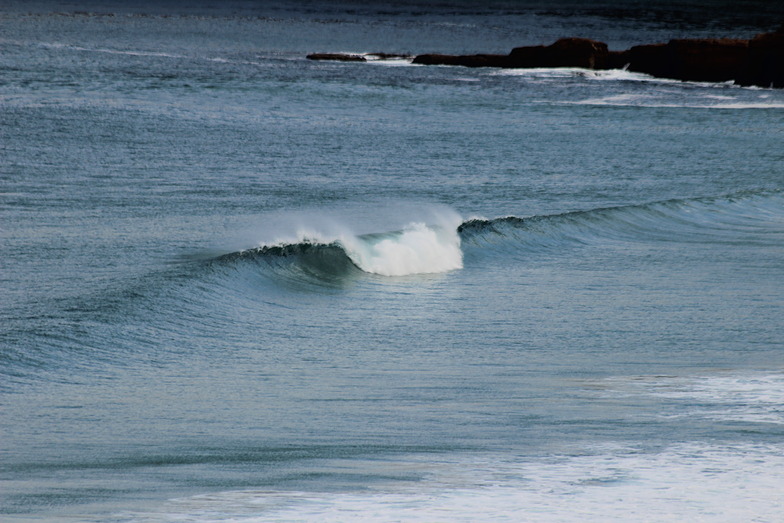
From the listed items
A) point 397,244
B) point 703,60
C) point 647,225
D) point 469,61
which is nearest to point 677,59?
point 703,60

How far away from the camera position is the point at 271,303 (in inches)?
524

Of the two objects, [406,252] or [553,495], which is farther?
[406,252]

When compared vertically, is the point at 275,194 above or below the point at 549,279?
above

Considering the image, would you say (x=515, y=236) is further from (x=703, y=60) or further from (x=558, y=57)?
(x=558, y=57)

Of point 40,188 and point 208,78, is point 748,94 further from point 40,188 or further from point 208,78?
point 40,188

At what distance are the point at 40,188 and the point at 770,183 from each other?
1415 cm

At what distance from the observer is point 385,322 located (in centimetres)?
1208

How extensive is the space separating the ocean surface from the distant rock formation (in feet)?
54.0

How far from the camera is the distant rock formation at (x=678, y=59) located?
46.2m

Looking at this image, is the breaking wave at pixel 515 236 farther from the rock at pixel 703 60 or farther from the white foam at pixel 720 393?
the rock at pixel 703 60

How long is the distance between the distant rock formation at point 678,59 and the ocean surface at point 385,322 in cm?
1646

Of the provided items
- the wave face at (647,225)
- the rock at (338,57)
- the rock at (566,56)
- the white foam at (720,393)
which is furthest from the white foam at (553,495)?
the rock at (338,57)

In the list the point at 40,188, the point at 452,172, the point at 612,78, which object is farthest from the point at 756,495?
the point at 612,78

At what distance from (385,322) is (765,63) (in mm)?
38339
